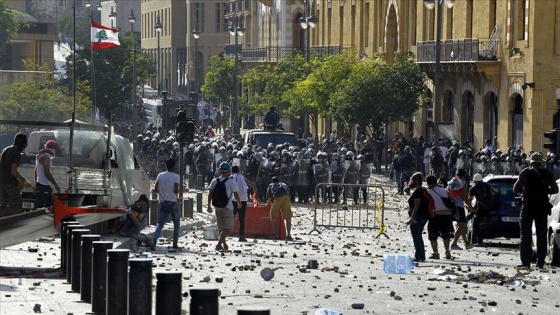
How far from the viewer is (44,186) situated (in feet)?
77.5

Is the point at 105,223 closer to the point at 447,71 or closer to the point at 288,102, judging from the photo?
the point at 447,71

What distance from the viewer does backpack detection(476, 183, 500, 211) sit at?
92.8ft

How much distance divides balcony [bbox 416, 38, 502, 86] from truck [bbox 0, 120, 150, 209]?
26.2 meters

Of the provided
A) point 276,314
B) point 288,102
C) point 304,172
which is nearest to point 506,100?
point 304,172

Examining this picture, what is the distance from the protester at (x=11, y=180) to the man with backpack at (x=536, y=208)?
7122 mm

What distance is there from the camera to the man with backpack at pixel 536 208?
23.1m

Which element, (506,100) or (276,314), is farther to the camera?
(506,100)

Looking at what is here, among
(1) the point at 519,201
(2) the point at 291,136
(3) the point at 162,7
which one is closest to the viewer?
(1) the point at 519,201

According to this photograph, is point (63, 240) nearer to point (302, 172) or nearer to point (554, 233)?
point (554, 233)

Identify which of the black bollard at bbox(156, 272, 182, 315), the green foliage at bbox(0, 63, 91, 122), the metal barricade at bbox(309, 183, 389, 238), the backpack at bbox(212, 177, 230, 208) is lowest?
the metal barricade at bbox(309, 183, 389, 238)

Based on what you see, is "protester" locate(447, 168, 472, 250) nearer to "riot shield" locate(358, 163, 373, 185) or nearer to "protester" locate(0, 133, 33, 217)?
"protester" locate(0, 133, 33, 217)

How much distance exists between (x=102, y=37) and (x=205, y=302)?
46022mm

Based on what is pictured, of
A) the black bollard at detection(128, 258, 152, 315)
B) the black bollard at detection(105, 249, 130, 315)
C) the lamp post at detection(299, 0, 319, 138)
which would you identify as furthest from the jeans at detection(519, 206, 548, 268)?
the lamp post at detection(299, 0, 319, 138)

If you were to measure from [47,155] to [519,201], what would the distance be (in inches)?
287
